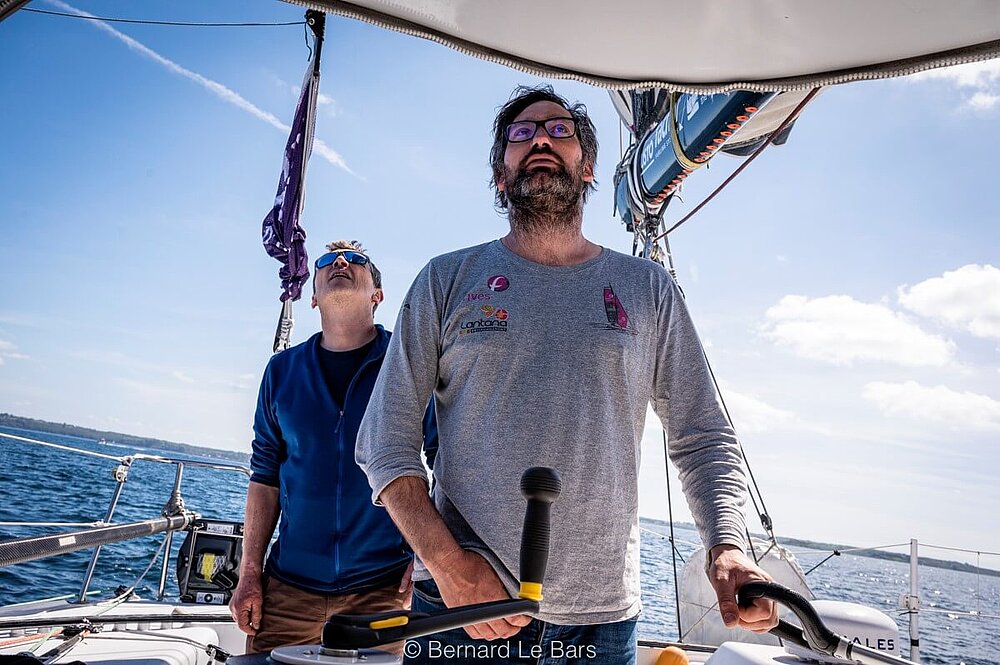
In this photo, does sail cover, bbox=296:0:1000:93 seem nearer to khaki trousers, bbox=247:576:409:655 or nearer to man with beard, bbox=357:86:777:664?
man with beard, bbox=357:86:777:664

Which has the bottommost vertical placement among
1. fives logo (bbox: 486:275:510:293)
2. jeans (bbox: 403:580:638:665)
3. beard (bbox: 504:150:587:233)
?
jeans (bbox: 403:580:638:665)

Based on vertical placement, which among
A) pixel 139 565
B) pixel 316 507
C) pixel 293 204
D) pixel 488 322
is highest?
pixel 293 204

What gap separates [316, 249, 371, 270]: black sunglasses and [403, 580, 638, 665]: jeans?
1.89m

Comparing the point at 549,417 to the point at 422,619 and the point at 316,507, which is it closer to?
the point at 422,619

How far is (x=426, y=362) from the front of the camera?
4.67 feet

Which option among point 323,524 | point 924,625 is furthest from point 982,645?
point 323,524

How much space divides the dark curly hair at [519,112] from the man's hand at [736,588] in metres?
0.80

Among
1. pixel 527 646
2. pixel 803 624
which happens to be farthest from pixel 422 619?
pixel 803 624

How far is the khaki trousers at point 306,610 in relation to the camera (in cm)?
242

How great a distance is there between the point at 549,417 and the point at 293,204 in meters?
2.63

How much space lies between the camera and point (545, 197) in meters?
1.50

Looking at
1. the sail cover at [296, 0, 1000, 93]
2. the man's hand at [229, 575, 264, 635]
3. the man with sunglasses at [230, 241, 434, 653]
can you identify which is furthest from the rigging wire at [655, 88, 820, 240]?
the man's hand at [229, 575, 264, 635]

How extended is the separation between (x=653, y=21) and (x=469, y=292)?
1.95ft

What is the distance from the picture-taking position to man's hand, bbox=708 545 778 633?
1.12 meters
